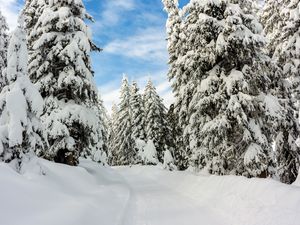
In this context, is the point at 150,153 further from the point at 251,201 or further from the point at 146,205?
the point at 251,201

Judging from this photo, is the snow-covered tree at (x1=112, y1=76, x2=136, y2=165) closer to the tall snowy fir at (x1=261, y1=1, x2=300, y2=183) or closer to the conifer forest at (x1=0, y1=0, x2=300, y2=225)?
the conifer forest at (x1=0, y1=0, x2=300, y2=225)

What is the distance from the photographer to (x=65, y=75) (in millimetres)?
18953

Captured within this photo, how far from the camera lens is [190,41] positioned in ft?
63.2

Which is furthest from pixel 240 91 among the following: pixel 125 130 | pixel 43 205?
pixel 125 130

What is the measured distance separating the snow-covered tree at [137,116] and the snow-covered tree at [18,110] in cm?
3613

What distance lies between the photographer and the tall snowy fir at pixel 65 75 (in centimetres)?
1850

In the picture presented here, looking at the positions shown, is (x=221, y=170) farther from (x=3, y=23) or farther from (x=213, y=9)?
(x=3, y=23)

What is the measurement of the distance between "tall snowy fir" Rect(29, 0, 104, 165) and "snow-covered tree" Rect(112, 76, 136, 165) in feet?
109

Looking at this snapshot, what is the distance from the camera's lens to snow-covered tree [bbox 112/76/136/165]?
53.6m

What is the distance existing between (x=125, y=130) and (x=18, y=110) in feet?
138

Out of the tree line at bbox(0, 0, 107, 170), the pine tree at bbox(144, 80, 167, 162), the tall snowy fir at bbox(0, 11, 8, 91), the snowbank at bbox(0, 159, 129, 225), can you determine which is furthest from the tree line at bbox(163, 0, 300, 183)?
the pine tree at bbox(144, 80, 167, 162)

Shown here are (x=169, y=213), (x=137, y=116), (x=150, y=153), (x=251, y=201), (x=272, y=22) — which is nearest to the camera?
(x=251, y=201)

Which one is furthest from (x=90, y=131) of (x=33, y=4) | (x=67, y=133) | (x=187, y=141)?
(x=33, y=4)

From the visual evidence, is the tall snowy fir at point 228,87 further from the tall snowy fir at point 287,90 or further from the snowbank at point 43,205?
the snowbank at point 43,205
